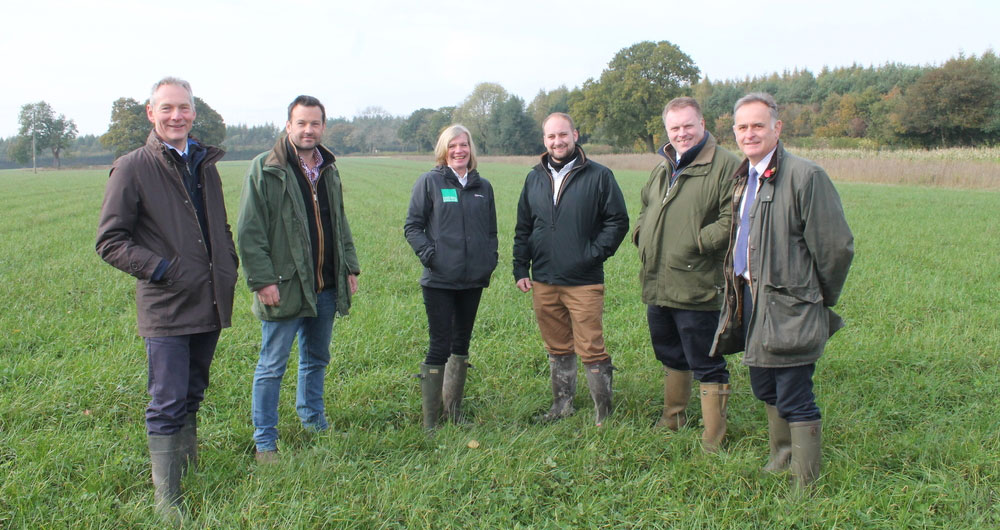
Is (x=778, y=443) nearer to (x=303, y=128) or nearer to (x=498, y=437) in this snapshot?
(x=498, y=437)

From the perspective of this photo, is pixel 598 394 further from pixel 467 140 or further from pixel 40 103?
pixel 40 103

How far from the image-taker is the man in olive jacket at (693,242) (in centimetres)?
355

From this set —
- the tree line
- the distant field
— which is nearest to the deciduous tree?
the tree line

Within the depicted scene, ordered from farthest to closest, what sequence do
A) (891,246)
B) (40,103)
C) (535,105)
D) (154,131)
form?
(535,105), (40,103), (891,246), (154,131)

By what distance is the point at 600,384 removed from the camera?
4.07 metres

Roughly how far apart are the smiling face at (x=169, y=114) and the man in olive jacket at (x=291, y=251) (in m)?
0.45

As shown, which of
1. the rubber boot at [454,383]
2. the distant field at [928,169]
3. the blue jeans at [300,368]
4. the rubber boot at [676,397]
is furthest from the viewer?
the distant field at [928,169]

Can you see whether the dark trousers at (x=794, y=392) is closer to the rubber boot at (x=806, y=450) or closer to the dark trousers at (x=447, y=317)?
the rubber boot at (x=806, y=450)

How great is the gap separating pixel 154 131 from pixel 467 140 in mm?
1810

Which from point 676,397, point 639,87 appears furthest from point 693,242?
point 639,87

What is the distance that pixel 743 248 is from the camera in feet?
10.6

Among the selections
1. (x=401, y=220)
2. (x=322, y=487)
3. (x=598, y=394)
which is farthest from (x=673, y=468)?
(x=401, y=220)

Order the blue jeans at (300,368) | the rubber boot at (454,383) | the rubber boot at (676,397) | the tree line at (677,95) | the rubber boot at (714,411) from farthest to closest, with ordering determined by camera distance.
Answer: the tree line at (677,95) → the rubber boot at (454,383) → the rubber boot at (676,397) → the rubber boot at (714,411) → the blue jeans at (300,368)

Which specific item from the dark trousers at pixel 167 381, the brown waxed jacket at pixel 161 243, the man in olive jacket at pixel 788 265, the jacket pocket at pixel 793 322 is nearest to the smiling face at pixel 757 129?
the man in olive jacket at pixel 788 265
